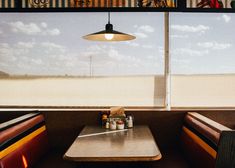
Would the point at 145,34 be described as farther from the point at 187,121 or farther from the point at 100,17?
the point at 187,121

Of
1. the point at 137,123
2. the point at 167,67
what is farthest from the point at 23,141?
the point at 167,67

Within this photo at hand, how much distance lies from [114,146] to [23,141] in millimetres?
929

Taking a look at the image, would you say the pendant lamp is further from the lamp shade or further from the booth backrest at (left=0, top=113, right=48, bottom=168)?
the booth backrest at (left=0, top=113, right=48, bottom=168)

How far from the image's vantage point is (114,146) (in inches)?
109

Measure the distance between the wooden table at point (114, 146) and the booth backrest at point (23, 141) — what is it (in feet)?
1.63

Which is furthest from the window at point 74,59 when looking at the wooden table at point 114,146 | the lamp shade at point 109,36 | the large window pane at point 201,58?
the wooden table at point 114,146

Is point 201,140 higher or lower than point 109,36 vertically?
lower

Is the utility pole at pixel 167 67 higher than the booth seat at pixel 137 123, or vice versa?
the utility pole at pixel 167 67

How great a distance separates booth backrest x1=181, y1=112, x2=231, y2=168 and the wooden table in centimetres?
45

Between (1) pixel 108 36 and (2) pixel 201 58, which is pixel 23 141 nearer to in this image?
(1) pixel 108 36

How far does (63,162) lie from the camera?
338cm

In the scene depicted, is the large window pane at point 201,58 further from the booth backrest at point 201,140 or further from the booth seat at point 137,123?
the booth backrest at point 201,140

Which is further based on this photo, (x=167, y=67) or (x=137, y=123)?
(x=167, y=67)

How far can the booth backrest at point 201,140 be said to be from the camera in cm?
264
